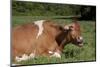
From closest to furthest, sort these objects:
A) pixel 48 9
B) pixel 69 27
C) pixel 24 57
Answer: pixel 24 57, pixel 48 9, pixel 69 27

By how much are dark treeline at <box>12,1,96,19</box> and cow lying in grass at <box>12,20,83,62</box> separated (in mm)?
114

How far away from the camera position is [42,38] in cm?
236

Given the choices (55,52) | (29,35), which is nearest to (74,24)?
(55,52)

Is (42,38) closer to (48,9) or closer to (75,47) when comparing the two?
(48,9)

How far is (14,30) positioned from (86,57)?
95 centimetres

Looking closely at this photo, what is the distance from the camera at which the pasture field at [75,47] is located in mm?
2305

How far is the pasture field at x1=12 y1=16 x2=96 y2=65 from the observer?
7.56 ft

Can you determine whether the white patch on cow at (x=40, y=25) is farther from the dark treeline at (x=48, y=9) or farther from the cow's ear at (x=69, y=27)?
the cow's ear at (x=69, y=27)

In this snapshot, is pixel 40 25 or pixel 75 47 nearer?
pixel 40 25

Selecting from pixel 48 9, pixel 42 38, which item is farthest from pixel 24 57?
pixel 48 9

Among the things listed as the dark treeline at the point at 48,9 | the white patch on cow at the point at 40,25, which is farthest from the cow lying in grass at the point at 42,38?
the dark treeline at the point at 48,9

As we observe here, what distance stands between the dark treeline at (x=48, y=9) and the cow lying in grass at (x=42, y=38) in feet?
0.37

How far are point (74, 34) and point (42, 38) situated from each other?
41 cm

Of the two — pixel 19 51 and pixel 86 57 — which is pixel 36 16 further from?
pixel 86 57
